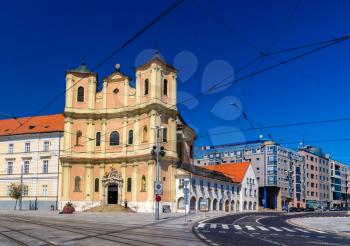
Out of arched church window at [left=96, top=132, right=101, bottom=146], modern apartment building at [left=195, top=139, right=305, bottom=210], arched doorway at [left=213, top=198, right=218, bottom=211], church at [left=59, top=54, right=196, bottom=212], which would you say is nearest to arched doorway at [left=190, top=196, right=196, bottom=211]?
church at [left=59, top=54, right=196, bottom=212]

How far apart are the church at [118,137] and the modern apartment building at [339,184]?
100084mm

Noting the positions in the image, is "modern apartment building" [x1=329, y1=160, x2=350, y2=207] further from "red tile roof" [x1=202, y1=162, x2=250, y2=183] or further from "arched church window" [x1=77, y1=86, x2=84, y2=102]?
"arched church window" [x1=77, y1=86, x2=84, y2=102]

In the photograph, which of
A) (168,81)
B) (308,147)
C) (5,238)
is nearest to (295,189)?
(308,147)

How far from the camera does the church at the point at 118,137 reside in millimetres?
62000

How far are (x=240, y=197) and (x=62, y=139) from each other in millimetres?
36388

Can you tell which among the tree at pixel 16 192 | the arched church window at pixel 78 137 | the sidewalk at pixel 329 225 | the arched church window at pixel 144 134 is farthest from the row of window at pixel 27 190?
the sidewalk at pixel 329 225

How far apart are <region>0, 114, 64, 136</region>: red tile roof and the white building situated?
21862 mm

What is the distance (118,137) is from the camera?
66.7 m

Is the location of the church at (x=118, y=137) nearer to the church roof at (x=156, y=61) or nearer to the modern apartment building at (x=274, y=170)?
the church roof at (x=156, y=61)

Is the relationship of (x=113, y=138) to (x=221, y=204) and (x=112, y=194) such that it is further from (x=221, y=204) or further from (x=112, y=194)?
(x=221, y=204)

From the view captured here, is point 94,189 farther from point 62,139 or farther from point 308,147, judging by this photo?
point 308,147

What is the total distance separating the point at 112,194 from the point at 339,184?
113733 millimetres

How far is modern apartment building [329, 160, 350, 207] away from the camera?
150113mm

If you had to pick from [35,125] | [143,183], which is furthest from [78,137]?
[143,183]
